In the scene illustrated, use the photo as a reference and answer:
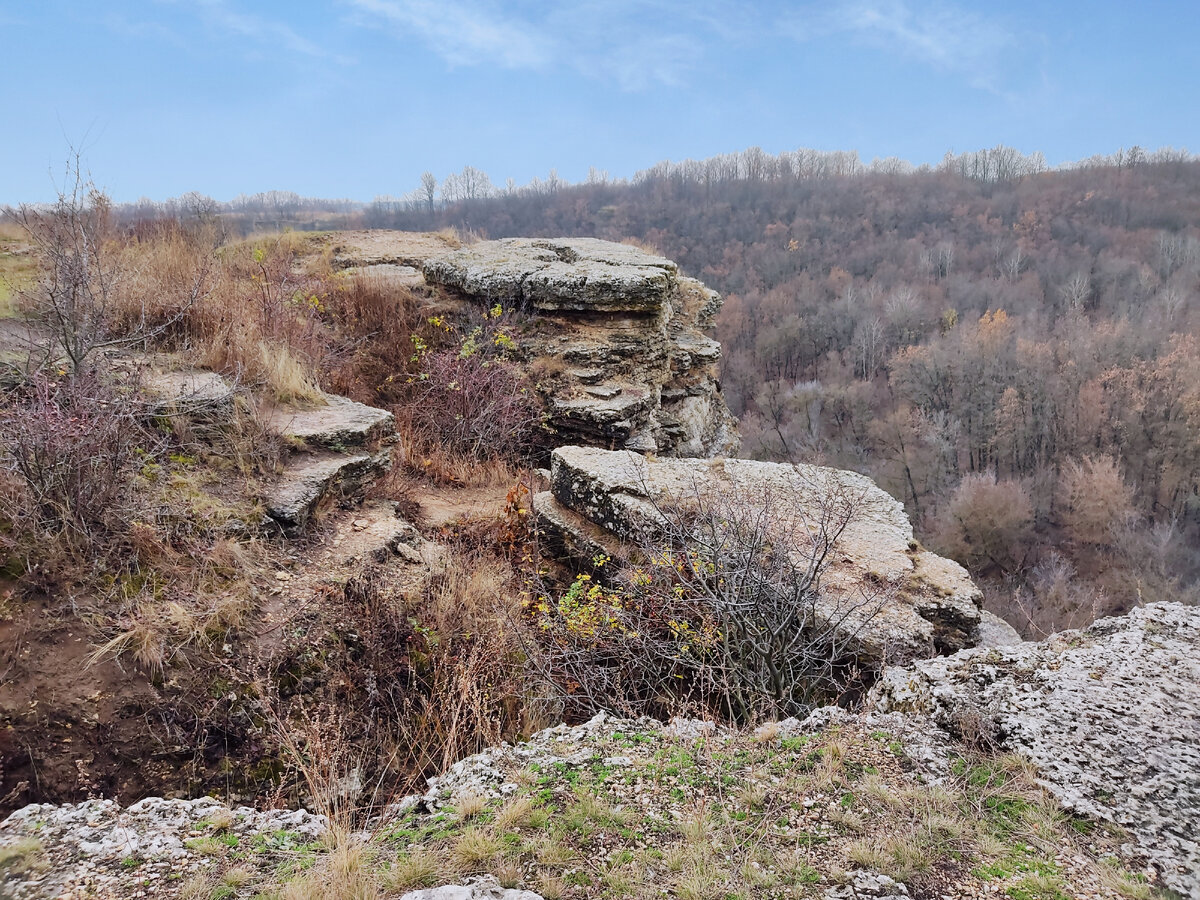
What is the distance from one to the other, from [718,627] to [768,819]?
1521mm

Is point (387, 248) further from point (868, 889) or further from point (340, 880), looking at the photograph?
point (868, 889)

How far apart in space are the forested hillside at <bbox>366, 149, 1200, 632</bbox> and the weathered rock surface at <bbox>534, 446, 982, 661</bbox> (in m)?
0.79

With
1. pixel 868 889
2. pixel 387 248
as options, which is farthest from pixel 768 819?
pixel 387 248

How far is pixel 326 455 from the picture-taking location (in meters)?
4.72

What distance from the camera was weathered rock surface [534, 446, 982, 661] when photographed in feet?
12.2

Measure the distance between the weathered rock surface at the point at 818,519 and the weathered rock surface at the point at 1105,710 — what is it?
Result: 0.50 metres

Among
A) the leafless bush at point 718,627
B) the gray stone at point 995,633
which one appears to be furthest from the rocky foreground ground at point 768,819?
the gray stone at point 995,633

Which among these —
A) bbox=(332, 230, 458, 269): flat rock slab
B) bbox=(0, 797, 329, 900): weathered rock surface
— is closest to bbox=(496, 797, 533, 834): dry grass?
bbox=(0, 797, 329, 900): weathered rock surface

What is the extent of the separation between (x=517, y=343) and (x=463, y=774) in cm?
547

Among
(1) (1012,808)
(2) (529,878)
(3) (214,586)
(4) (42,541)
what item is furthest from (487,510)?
(1) (1012,808)

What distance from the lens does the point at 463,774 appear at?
254 centimetres

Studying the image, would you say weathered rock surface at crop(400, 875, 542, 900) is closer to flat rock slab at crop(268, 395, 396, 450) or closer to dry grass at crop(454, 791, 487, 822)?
dry grass at crop(454, 791, 487, 822)

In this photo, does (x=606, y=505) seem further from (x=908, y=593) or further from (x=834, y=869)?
(x=834, y=869)

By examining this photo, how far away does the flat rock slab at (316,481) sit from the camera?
4.04 m
